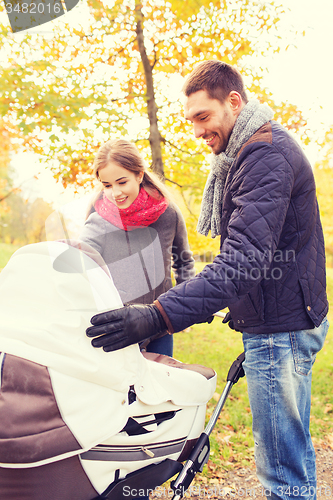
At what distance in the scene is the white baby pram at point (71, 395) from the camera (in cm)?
117

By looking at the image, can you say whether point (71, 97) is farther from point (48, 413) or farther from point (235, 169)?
point (48, 413)

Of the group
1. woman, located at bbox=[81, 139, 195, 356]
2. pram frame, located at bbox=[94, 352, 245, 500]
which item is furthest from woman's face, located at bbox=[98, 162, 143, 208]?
pram frame, located at bbox=[94, 352, 245, 500]

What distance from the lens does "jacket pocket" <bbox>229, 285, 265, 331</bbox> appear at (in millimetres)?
1616

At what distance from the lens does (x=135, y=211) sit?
92.7 inches

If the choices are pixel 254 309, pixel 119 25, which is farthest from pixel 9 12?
pixel 254 309

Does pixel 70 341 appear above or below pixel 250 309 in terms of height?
above

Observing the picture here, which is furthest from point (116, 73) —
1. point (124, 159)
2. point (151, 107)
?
point (124, 159)

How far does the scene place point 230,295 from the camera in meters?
1.37

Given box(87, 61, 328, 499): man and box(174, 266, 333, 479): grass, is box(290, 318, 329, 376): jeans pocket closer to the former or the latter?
box(87, 61, 328, 499): man

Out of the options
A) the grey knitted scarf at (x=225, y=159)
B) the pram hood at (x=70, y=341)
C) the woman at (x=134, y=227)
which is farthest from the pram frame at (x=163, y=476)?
the grey knitted scarf at (x=225, y=159)

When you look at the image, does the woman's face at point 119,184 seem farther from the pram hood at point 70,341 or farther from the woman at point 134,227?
the pram hood at point 70,341

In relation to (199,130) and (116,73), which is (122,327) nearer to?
(199,130)

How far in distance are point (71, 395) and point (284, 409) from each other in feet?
3.25

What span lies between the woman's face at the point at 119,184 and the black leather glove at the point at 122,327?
3.93 ft
